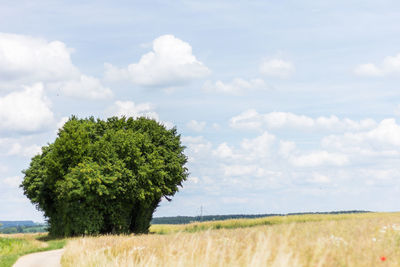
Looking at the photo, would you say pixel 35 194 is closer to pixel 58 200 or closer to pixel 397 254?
pixel 58 200

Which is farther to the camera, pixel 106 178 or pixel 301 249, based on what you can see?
pixel 106 178

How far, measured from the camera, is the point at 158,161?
2154 inches

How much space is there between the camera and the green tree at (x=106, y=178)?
5112cm

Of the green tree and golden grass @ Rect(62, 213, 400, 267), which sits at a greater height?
the green tree

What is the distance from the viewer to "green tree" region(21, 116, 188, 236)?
168 ft

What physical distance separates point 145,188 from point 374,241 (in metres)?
45.9

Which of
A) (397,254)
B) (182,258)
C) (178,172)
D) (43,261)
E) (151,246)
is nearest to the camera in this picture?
(397,254)

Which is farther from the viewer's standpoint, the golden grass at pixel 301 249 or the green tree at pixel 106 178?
the green tree at pixel 106 178

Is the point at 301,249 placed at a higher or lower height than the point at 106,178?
lower

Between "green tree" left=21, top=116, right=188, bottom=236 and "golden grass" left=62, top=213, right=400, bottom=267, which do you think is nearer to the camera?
"golden grass" left=62, top=213, right=400, bottom=267

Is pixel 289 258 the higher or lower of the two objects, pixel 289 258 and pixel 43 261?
the higher

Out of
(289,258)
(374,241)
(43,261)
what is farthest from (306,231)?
(43,261)

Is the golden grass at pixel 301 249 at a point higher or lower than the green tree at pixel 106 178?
lower

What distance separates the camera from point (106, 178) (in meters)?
50.6
